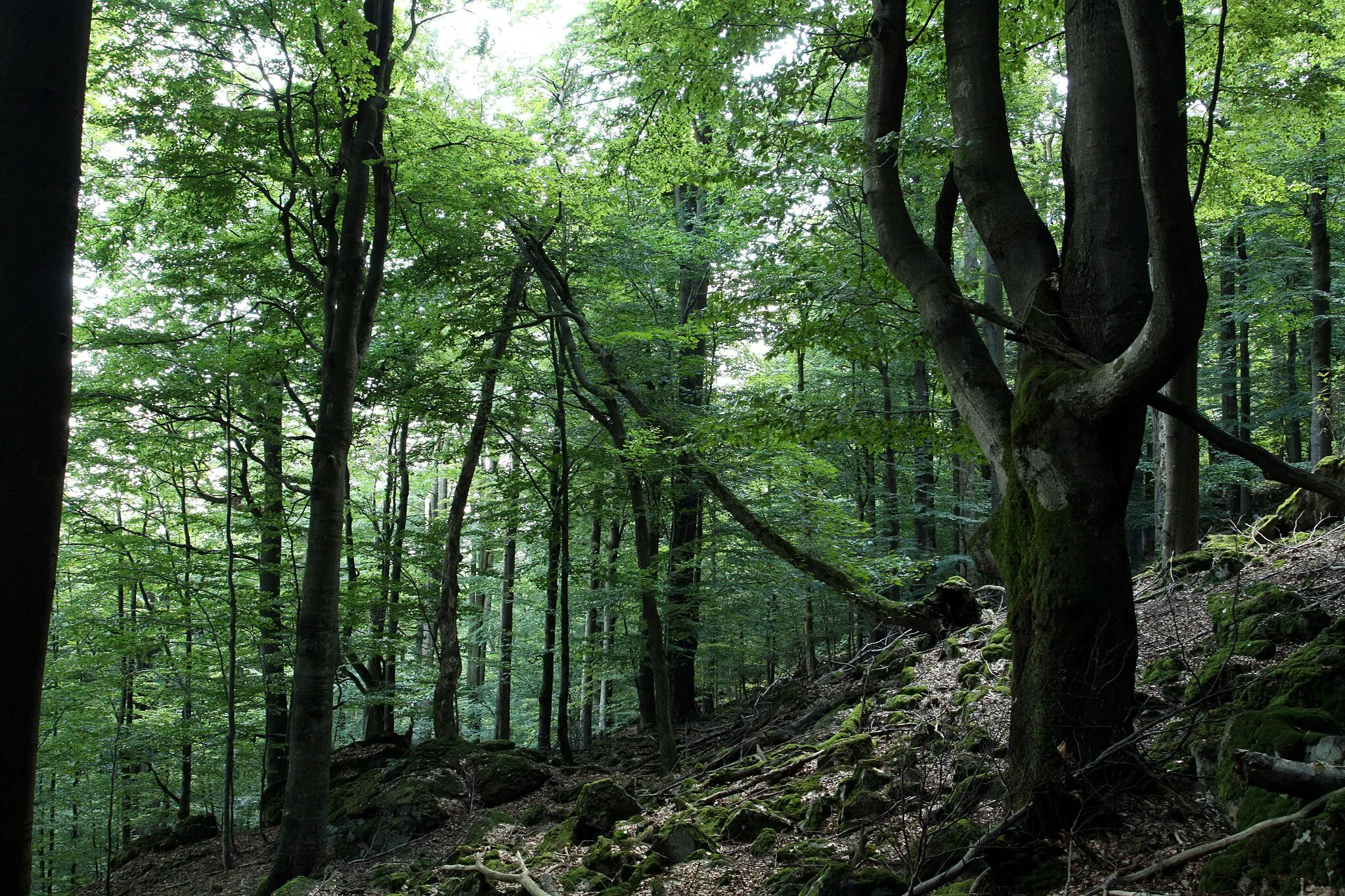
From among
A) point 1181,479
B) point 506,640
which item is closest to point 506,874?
point 1181,479

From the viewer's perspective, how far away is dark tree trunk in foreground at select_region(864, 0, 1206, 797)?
3193 mm

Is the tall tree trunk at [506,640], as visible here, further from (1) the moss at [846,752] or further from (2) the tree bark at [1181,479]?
(2) the tree bark at [1181,479]

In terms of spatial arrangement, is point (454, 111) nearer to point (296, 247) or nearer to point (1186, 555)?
point (296, 247)

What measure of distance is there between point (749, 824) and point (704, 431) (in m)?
3.39

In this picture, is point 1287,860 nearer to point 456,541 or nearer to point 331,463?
point 331,463

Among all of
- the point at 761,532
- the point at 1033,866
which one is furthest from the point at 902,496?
the point at 1033,866

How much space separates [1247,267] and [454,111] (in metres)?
17.8

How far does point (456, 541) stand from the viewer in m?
12.9

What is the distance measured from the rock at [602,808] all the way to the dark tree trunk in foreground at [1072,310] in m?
3.98

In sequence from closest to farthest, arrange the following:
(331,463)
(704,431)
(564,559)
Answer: (704,431) → (331,463) → (564,559)

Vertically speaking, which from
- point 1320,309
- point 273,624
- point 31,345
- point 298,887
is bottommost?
point 298,887

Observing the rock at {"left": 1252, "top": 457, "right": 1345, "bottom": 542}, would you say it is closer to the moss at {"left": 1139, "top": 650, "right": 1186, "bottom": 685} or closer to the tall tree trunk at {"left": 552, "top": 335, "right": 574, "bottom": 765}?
the moss at {"left": 1139, "top": 650, "right": 1186, "bottom": 685}

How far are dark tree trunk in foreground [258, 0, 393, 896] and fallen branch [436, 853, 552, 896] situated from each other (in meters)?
1.72

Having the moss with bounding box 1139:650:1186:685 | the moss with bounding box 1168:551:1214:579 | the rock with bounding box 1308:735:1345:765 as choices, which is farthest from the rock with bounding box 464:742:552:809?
the rock with bounding box 1308:735:1345:765
